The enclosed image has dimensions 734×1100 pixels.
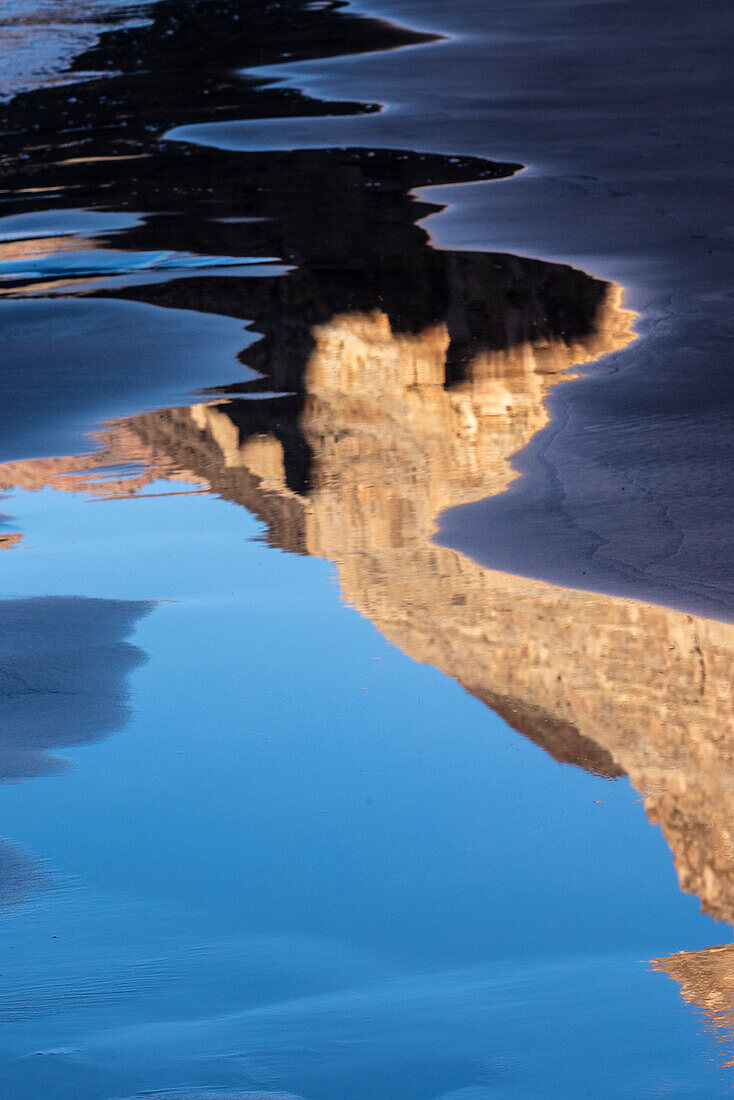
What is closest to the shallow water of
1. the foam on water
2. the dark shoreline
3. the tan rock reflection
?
the tan rock reflection

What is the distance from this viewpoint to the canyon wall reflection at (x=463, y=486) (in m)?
2.86

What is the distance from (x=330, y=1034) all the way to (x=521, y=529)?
2075 mm

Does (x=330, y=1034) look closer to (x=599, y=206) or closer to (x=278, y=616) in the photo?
(x=278, y=616)

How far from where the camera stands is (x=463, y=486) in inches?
171

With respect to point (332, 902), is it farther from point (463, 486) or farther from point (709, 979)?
point (463, 486)

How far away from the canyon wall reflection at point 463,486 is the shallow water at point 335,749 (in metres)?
0.01

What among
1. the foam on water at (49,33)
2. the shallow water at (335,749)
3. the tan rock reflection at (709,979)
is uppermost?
the foam on water at (49,33)

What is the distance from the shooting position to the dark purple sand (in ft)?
12.8

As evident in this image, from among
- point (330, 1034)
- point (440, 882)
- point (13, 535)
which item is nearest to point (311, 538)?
point (13, 535)

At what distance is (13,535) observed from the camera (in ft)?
13.6

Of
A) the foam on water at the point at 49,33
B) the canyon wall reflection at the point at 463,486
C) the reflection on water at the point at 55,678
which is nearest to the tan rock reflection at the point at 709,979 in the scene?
the canyon wall reflection at the point at 463,486

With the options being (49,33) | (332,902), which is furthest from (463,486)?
(49,33)

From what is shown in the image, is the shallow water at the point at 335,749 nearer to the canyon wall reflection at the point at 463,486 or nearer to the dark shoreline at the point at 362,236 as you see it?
the canyon wall reflection at the point at 463,486

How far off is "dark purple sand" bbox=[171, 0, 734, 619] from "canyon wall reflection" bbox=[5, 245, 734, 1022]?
0.53 ft
